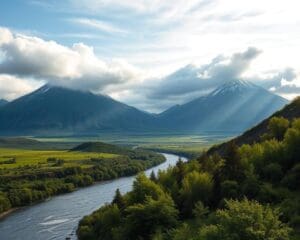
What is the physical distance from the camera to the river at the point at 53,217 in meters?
125

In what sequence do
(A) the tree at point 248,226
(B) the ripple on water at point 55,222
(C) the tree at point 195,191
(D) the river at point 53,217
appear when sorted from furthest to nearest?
1. (B) the ripple on water at point 55,222
2. (D) the river at point 53,217
3. (C) the tree at point 195,191
4. (A) the tree at point 248,226

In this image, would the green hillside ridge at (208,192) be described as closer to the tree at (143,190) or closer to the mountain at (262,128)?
the tree at (143,190)

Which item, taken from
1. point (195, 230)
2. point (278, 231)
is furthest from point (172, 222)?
point (278, 231)

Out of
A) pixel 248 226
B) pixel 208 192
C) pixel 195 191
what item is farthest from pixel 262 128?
pixel 248 226

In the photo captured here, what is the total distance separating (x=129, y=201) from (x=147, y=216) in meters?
12.8

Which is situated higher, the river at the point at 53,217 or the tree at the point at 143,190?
the tree at the point at 143,190

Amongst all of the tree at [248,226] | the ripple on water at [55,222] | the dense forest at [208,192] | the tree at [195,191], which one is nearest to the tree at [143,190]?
the dense forest at [208,192]

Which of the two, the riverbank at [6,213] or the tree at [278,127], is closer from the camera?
the tree at [278,127]

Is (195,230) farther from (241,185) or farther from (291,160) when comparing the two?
(291,160)

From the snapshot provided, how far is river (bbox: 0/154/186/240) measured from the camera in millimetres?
125438

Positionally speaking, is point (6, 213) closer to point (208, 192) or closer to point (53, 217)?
point (53, 217)

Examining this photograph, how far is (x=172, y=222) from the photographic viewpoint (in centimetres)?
6962

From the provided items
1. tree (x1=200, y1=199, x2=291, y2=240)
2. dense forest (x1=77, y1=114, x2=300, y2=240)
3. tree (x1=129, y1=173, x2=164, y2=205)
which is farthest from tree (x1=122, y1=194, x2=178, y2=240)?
tree (x1=200, y1=199, x2=291, y2=240)

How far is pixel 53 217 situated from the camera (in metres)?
147
